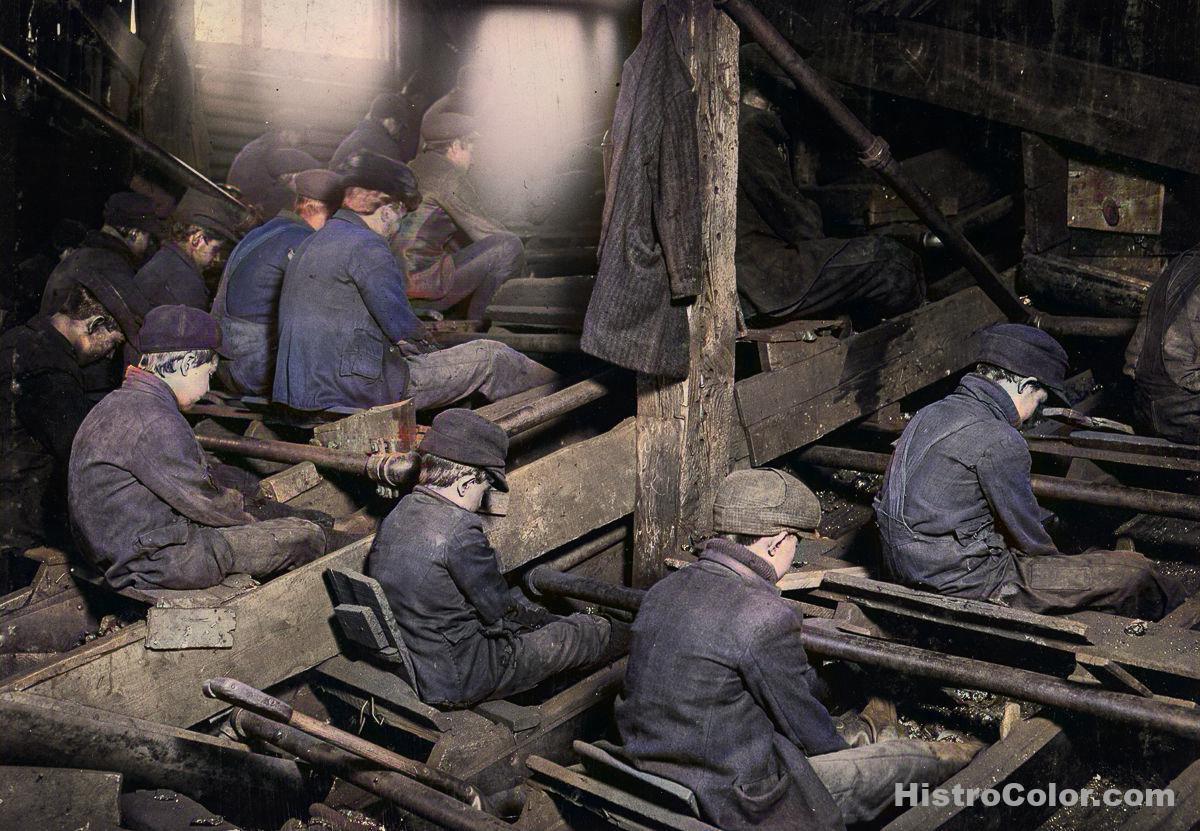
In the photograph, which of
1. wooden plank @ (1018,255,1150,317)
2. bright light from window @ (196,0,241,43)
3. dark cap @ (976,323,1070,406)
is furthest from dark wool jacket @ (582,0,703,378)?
bright light from window @ (196,0,241,43)

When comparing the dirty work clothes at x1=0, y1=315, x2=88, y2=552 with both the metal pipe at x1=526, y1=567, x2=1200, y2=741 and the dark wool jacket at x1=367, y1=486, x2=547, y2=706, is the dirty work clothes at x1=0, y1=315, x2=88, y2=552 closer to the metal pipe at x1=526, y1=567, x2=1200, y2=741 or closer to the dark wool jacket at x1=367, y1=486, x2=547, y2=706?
the dark wool jacket at x1=367, y1=486, x2=547, y2=706

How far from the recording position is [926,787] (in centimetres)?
363

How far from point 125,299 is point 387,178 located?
2148 millimetres

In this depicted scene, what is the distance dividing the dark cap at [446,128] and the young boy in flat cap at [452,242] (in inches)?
5.2

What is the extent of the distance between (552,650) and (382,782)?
1.37 meters

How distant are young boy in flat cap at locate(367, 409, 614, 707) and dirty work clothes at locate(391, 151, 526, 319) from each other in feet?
12.2

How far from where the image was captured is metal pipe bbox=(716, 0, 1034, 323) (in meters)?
4.80

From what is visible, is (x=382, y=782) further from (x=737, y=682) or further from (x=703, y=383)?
(x=703, y=383)

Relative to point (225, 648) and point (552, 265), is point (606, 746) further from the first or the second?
point (552, 265)

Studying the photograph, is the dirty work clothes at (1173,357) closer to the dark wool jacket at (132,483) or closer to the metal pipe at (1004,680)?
the metal pipe at (1004,680)

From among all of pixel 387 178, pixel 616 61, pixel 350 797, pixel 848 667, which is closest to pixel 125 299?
pixel 387 178

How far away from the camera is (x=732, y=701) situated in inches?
123

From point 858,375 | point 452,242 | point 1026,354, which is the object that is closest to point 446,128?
point 452,242

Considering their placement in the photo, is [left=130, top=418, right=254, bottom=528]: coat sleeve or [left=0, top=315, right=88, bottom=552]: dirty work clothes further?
[left=0, top=315, right=88, bottom=552]: dirty work clothes
